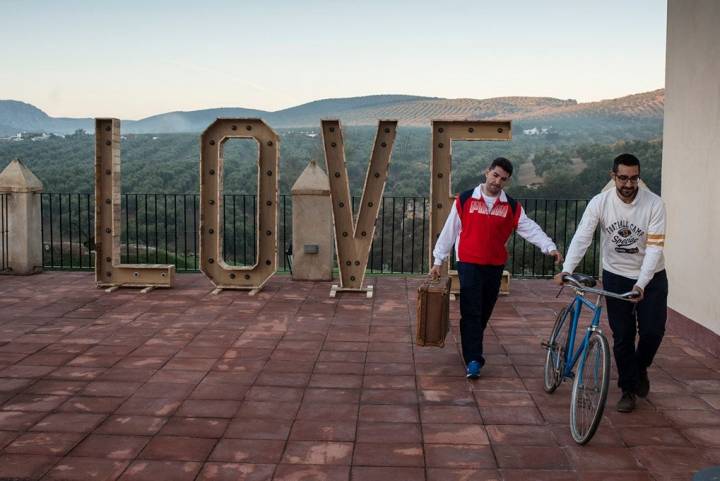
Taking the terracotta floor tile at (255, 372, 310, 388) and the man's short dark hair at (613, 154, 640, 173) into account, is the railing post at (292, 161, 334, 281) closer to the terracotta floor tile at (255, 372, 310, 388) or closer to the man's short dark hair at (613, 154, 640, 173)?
the terracotta floor tile at (255, 372, 310, 388)

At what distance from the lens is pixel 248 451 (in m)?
4.64

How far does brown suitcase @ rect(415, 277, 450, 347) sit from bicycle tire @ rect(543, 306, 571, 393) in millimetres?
922

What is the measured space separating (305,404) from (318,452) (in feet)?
3.15

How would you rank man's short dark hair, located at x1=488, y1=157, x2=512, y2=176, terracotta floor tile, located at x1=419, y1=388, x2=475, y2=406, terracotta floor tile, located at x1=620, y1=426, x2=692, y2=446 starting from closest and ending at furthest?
terracotta floor tile, located at x1=620, y1=426, x2=692, y2=446
terracotta floor tile, located at x1=419, y1=388, x2=475, y2=406
man's short dark hair, located at x1=488, y1=157, x2=512, y2=176

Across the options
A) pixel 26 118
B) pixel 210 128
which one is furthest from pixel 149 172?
pixel 26 118

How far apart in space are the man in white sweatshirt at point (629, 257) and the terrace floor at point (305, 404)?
0.45m

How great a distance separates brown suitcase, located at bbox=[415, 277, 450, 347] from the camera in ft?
20.7

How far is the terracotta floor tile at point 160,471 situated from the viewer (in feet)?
13.9

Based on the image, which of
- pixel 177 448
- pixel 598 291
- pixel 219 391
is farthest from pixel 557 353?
pixel 177 448

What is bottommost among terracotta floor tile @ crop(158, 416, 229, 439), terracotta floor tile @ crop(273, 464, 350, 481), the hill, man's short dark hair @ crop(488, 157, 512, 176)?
terracotta floor tile @ crop(273, 464, 350, 481)

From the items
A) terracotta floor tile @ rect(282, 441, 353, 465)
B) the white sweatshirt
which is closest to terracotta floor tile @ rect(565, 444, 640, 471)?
the white sweatshirt

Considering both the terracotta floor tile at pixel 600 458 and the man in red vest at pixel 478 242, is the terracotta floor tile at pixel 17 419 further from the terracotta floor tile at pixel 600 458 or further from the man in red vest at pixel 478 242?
the terracotta floor tile at pixel 600 458

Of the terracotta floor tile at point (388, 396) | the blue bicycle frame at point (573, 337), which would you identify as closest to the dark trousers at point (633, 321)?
the blue bicycle frame at point (573, 337)

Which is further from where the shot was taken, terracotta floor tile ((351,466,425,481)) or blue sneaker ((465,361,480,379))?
blue sneaker ((465,361,480,379))
